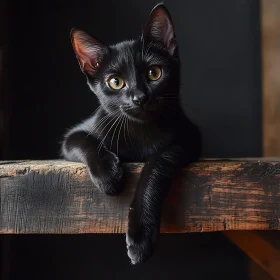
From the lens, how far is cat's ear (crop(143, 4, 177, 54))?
1.04 m

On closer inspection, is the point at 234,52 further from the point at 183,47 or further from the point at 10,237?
the point at 10,237

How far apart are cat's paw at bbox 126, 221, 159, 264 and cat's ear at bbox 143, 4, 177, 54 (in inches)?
19.3

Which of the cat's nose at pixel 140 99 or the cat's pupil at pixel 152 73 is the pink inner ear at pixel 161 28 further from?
the cat's nose at pixel 140 99

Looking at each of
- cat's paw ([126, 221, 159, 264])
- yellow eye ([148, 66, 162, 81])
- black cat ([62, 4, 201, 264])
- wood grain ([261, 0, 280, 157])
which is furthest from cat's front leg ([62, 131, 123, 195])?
wood grain ([261, 0, 280, 157])

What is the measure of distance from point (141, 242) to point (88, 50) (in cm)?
53

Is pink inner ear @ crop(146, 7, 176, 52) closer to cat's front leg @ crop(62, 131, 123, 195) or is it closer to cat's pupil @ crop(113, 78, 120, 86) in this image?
cat's pupil @ crop(113, 78, 120, 86)

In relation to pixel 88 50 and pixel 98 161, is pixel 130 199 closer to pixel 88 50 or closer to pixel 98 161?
pixel 98 161

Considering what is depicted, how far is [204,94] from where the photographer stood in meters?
1.81

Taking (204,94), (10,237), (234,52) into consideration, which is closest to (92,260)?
(10,237)

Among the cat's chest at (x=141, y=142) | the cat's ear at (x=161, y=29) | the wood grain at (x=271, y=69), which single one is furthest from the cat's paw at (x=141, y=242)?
the wood grain at (x=271, y=69)

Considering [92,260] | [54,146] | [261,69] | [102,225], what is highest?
[102,225]

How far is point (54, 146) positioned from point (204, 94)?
0.69 meters

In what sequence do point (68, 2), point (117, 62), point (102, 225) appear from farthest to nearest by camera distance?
point (68, 2), point (117, 62), point (102, 225)

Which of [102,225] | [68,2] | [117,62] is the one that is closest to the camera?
[102,225]
